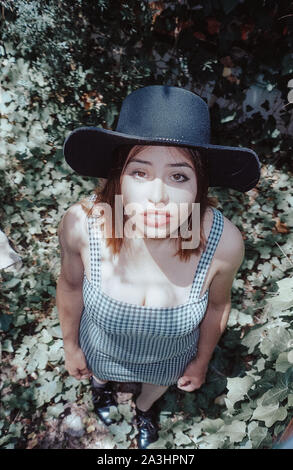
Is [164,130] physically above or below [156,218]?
above

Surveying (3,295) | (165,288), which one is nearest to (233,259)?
(165,288)

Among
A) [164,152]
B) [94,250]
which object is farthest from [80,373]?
[164,152]

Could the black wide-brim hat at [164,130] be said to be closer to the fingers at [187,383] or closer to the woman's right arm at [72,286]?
the woman's right arm at [72,286]

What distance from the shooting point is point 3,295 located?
2807mm

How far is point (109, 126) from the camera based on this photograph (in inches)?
138

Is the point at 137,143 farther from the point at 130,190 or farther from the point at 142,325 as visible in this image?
the point at 142,325

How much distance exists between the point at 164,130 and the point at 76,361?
1611 millimetres

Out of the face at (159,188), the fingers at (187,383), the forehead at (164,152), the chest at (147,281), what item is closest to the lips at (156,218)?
the face at (159,188)

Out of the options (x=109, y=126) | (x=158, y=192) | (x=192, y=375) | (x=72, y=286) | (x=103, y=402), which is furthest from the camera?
(x=109, y=126)

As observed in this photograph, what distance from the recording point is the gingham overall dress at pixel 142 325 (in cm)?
146

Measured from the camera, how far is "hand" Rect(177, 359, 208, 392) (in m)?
1.99

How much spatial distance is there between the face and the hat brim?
0.21 ft

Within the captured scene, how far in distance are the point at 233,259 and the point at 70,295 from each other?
2.96 feet

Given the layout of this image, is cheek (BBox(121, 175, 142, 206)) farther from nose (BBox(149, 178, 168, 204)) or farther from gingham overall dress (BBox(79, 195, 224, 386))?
gingham overall dress (BBox(79, 195, 224, 386))
